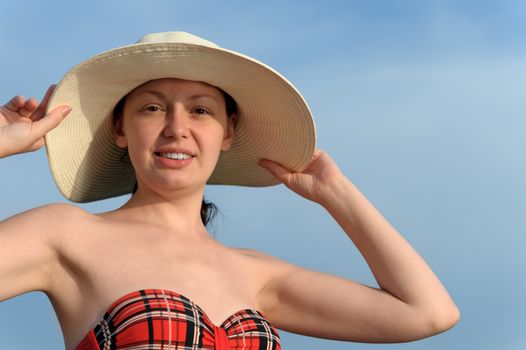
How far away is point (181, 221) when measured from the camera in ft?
14.2

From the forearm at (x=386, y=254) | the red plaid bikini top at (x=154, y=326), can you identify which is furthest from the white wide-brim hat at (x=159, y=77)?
the red plaid bikini top at (x=154, y=326)

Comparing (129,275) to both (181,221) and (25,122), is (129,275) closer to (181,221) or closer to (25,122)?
(181,221)

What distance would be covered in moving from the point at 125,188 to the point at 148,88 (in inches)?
32.6

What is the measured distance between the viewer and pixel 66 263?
12.6 feet

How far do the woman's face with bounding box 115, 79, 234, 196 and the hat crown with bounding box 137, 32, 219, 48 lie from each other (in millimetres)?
194

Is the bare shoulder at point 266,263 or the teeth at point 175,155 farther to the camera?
the bare shoulder at point 266,263

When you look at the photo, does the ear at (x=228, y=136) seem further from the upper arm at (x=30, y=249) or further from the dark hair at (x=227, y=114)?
the upper arm at (x=30, y=249)

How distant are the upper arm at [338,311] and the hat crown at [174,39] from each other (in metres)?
1.23

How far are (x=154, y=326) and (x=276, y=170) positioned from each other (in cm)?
142

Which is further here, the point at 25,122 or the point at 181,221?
the point at 181,221

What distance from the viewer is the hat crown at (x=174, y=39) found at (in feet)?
13.3

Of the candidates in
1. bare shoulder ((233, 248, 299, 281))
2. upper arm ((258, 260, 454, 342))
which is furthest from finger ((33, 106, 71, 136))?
upper arm ((258, 260, 454, 342))

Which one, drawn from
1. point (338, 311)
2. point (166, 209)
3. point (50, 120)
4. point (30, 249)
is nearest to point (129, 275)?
point (30, 249)

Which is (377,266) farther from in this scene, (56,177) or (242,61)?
(56,177)
